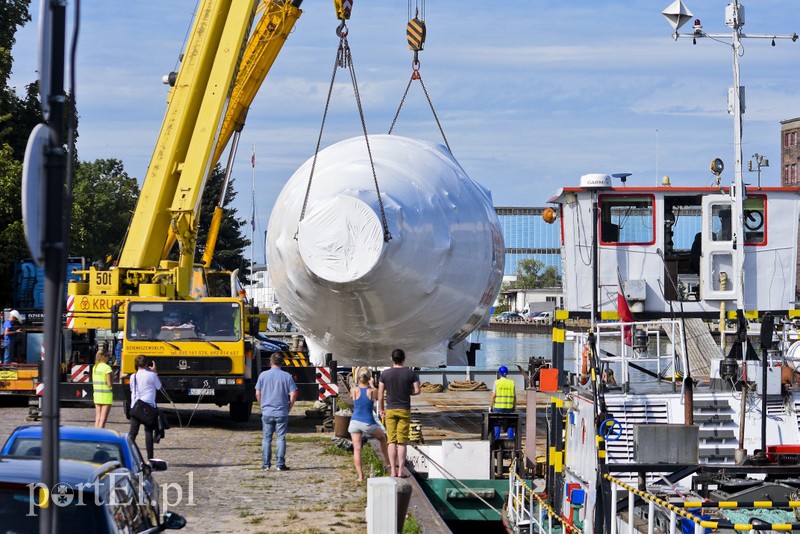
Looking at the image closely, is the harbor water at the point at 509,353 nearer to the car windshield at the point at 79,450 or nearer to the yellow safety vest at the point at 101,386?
the yellow safety vest at the point at 101,386

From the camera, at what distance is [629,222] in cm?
1549

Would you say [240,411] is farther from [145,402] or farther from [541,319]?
Result: [541,319]

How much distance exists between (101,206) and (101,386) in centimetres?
5586

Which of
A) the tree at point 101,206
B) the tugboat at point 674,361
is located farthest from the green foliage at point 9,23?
the tugboat at point 674,361

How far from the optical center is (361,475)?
14.4m

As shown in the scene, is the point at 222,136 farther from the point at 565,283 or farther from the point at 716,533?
the point at 716,533

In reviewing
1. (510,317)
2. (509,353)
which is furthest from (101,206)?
(510,317)

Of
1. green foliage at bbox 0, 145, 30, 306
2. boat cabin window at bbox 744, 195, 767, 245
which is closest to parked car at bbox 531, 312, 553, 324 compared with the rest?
green foliage at bbox 0, 145, 30, 306

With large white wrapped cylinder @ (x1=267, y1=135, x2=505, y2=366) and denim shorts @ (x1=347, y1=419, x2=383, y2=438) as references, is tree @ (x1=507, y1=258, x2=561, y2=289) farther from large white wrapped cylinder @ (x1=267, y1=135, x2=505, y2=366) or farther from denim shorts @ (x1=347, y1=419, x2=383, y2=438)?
denim shorts @ (x1=347, y1=419, x2=383, y2=438)

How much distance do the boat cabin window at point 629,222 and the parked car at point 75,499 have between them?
9021 mm

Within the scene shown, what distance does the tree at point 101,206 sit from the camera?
56.6 meters

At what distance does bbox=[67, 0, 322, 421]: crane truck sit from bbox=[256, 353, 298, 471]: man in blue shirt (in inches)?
174

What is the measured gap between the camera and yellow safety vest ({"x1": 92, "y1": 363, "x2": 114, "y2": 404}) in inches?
688

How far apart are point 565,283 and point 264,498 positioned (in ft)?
16.3
